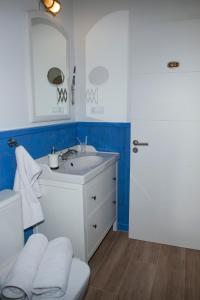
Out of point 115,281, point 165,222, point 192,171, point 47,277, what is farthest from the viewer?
point 165,222

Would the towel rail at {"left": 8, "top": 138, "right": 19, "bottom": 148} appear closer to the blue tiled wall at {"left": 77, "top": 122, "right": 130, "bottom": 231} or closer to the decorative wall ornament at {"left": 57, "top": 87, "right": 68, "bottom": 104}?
the decorative wall ornament at {"left": 57, "top": 87, "right": 68, "bottom": 104}

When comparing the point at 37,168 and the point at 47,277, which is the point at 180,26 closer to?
the point at 37,168

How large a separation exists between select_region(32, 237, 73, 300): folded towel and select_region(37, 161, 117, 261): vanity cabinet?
0.37 meters

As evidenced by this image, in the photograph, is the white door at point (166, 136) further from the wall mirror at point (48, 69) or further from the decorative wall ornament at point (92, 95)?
the wall mirror at point (48, 69)

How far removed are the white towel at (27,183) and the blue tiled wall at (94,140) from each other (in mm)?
186

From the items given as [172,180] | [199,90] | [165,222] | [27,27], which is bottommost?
[165,222]

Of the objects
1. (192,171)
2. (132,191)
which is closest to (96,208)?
(132,191)

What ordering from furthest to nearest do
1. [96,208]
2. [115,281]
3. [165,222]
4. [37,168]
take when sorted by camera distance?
[165,222] → [96,208] → [115,281] → [37,168]

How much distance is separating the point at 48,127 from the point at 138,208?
1183mm

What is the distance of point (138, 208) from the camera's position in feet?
7.84

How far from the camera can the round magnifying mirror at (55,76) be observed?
2.07 m

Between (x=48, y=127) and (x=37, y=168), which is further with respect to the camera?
(x=48, y=127)

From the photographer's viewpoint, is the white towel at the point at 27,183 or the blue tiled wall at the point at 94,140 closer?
the white towel at the point at 27,183

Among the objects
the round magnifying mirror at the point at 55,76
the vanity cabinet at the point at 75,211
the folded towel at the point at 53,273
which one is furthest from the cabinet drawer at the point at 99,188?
the round magnifying mirror at the point at 55,76
